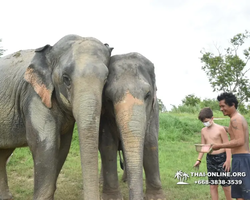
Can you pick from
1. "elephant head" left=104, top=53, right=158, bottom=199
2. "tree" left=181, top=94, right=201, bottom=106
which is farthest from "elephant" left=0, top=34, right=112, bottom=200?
"tree" left=181, top=94, right=201, bottom=106

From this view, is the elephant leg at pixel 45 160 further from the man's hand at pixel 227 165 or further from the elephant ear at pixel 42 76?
the man's hand at pixel 227 165

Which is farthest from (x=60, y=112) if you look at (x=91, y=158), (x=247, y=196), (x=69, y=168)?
(x=69, y=168)

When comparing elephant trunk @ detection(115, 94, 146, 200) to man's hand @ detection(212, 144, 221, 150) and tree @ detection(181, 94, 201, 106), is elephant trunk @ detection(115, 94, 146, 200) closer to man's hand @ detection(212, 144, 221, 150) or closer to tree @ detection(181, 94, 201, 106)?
man's hand @ detection(212, 144, 221, 150)

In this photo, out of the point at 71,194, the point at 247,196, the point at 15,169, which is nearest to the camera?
the point at 247,196

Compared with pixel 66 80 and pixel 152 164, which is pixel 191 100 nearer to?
pixel 152 164

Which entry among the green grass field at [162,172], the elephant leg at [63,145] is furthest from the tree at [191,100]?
the elephant leg at [63,145]

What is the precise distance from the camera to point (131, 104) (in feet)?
11.9

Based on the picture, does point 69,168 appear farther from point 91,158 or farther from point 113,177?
point 91,158

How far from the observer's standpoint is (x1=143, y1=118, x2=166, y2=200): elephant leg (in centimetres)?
467

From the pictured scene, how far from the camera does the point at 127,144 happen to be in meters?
3.56

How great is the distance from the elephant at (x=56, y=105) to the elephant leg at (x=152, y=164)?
101 centimetres

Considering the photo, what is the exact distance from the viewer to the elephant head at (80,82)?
11.3 ft

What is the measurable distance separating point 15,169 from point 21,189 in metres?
1.54

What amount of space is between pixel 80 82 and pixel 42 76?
0.80 m
